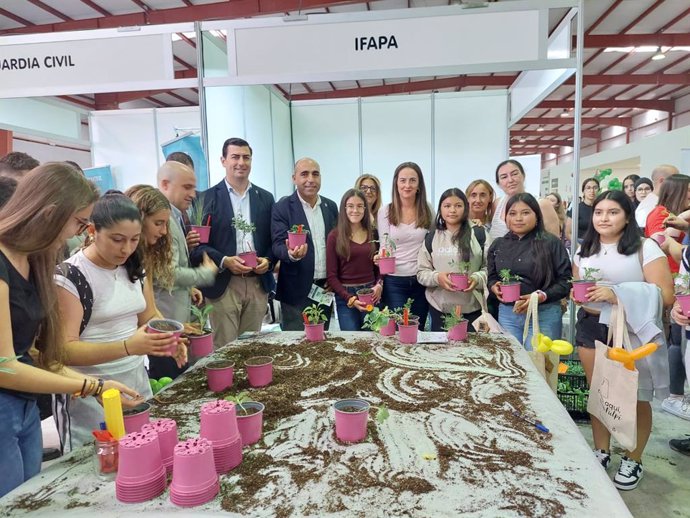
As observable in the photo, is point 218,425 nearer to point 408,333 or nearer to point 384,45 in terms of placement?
point 408,333

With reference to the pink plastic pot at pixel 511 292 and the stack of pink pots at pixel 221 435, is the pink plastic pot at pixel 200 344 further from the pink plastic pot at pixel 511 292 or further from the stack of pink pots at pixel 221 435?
the pink plastic pot at pixel 511 292

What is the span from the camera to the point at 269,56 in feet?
9.63

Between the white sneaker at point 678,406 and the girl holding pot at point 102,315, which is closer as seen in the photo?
the girl holding pot at point 102,315

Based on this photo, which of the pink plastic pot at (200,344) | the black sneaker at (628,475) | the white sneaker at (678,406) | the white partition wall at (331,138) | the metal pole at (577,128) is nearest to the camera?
the pink plastic pot at (200,344)

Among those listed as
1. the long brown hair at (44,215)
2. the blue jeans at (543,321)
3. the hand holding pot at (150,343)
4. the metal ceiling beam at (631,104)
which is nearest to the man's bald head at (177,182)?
the long brown hair at (44,215)

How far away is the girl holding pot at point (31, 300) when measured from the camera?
1.24 meters

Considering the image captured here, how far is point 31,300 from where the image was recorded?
133cm

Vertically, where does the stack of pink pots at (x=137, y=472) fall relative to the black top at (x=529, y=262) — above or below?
below

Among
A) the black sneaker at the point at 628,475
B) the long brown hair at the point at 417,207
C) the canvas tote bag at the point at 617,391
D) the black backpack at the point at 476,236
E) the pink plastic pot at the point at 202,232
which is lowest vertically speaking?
the black sneaker at the point at 628,475

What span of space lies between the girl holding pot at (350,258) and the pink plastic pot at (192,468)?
1941 millimetres

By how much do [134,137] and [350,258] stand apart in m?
5.41

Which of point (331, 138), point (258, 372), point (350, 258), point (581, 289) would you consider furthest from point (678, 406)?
point (331, 138)

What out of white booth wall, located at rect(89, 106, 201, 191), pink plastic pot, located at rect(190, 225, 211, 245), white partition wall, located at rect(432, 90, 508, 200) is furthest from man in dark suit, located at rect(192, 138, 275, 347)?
white booth wall, located at rect(89, 106, 201, 191)

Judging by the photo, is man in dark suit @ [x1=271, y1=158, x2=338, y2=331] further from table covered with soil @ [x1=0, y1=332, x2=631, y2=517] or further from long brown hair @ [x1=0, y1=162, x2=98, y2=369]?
long brown hair @ [x1=0, y1=162, x2=98, y2=369]
